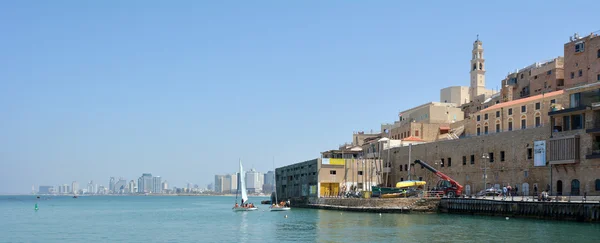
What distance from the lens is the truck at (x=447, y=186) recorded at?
71.5 meters

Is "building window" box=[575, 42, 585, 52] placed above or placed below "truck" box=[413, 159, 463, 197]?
above

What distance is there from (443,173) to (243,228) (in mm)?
31219

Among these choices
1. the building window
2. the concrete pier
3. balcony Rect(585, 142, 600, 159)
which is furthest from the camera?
the building window

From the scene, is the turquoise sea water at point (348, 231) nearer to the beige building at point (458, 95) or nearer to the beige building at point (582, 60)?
the beige building at point (582, 60)

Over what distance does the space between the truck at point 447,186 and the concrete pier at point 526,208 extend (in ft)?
12.2

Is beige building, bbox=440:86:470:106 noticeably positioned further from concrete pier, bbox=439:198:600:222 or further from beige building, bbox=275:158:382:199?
concrete pier, bbox=439:198:600:222

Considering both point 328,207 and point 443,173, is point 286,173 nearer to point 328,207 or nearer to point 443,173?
point 328,207

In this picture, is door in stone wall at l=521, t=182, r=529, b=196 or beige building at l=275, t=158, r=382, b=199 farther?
beige building at l=275, t=158, r=382, b=199

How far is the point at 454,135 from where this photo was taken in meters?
89.8

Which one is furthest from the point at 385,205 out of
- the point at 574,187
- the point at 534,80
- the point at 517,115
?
the point at 534,80

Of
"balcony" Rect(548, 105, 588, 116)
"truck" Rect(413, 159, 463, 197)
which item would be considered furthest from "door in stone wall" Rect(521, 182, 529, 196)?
"balcony" Rect(548, 105, 588, 116)

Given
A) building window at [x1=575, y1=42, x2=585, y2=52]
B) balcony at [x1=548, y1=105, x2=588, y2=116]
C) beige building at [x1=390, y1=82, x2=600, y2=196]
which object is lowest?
beige building at [x1=390, y1=82, x2=600, y2=196]

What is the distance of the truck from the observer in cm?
7150

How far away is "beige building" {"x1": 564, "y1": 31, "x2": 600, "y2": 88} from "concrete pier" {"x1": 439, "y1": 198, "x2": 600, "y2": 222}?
21.3m
